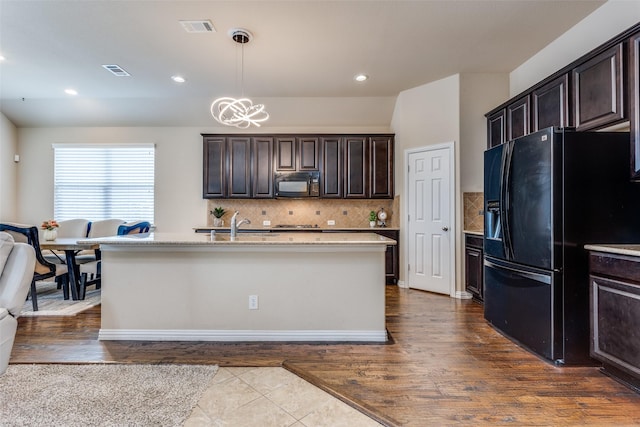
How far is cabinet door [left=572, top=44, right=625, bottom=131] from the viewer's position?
2.25 m

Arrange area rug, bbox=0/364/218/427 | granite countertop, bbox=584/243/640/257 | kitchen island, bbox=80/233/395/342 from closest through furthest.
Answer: area rug, bbox=0/364/218/427 → granite countertop, bbox=584/243/640/257 → kitchen island, bbox=80/233/395/342

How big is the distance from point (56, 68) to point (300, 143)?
343 cm

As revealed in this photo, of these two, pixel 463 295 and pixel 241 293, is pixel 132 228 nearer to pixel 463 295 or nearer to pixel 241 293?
pixel 241 293

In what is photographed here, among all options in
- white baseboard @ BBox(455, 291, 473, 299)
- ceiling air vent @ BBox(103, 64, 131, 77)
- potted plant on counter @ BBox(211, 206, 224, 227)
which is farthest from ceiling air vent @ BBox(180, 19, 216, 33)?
white baseboard @ BBox(455, 291, 473, 299)

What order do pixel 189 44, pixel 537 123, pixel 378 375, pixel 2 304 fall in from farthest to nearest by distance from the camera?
1. pixel 189 44
2. pixel 537 123
3. pixel 378 375
4. pixel 2 304

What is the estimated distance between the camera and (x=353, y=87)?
15.0ft

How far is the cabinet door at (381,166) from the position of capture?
5109 millimetres

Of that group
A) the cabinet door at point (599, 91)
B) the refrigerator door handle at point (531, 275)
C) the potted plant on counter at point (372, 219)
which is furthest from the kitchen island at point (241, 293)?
the potted plant on counter at point (372, 219)

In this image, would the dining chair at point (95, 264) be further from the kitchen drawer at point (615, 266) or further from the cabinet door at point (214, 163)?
the kitchen drawer at point (615, 266)

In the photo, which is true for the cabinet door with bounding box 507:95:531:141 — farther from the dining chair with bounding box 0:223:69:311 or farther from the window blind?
the window blind

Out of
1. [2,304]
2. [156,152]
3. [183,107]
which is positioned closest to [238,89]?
[183,107]

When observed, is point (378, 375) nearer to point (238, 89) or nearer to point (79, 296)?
point (79, 296)

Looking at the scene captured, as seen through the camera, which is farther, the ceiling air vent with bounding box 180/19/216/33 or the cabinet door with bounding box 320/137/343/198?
the cabinet door with bounding box 320/137/343/198

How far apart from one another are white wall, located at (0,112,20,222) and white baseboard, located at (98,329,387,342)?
4703mm
